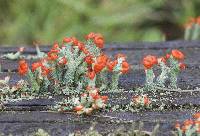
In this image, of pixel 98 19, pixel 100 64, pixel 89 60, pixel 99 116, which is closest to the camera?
pixel 99 116

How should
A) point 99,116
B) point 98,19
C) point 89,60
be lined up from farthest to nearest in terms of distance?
point 98,19
point 89,60
point 99,116

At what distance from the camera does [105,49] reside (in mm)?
4816

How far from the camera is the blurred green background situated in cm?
876

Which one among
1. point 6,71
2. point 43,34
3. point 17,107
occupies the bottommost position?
point 17,107

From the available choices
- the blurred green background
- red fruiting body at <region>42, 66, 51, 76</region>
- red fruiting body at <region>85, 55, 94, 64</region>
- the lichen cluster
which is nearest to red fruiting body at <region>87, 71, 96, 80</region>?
the lichen cluster

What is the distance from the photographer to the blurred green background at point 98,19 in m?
8.76

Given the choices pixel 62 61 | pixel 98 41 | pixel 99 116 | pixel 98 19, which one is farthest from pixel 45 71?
pixel 98 19

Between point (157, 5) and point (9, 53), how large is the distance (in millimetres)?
4650

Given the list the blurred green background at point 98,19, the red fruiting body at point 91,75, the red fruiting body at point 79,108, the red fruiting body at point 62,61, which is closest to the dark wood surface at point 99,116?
the red fruiting body at point 79,108

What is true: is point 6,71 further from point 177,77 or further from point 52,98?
point 177,77

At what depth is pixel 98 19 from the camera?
8.73 m

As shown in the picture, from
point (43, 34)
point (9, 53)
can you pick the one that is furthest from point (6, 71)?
point (43, 34)

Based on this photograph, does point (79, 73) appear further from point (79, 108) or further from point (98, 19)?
point (98, 19)

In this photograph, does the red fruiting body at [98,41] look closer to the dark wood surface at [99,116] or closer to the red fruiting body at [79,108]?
the dark wood surface at [99,116]
